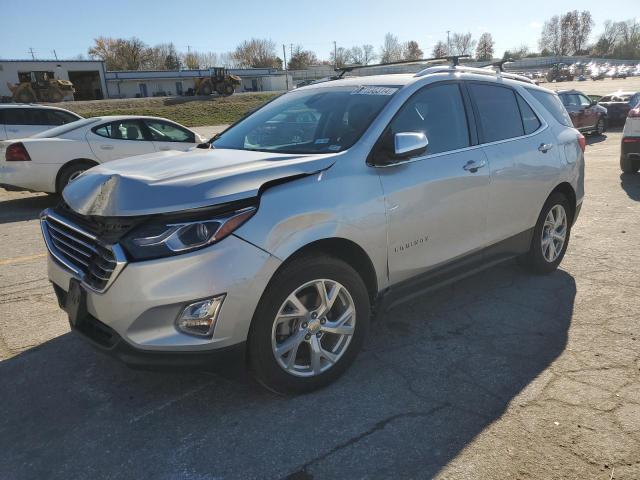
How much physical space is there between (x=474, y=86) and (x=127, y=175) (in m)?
2.79

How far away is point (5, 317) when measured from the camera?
4270mm

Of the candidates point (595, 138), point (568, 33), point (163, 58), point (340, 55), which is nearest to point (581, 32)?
point (568, 33)

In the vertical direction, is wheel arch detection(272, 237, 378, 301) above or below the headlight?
below

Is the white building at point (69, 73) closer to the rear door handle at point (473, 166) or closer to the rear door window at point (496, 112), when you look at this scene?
the rear door window at point (496, 112)

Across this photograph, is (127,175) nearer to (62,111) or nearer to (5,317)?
(5,317)

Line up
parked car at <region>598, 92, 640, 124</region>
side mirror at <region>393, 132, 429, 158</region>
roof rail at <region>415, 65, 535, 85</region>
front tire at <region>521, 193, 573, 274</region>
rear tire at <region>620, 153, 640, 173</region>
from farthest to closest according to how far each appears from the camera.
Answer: parked car at <region>598, 92, 640, 124</region>, rear tire at <region>620, 153, 640, 173</region>, front tire at <region>521, 193, 573, 274</region>, roof rail at <region>415, 65, 535, 85</region>, side mirror at <region>393, 132, 429, 158</region>

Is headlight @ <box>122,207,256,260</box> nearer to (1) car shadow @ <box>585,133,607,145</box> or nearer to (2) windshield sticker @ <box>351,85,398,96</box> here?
(2) windshield sticker @ <box>351,85,398,96</box>

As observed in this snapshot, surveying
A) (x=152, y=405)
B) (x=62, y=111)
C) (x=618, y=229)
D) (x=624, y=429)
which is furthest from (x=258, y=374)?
(x=62, y=111)

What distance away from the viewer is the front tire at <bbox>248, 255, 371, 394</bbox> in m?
2.74

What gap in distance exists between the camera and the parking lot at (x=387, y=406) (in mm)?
2490

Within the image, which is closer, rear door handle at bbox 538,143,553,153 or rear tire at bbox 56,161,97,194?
rear door handle at bbox 538,143,553,153

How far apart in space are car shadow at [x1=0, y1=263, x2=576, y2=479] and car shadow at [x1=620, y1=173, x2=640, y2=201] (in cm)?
565

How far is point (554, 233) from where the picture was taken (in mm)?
4957

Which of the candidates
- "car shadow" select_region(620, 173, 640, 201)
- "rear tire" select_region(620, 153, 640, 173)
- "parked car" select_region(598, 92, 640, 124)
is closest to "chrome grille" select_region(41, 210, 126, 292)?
"car shadow" select_region(620, 173, 640, 201)
